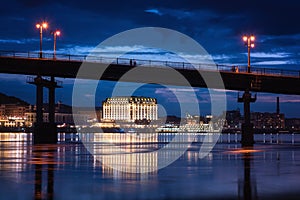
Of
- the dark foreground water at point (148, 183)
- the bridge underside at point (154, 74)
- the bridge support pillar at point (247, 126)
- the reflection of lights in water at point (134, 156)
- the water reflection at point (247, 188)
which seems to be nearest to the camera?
the water reflection at point (247, 188)

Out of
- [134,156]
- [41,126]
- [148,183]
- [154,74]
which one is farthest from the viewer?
[154,74]

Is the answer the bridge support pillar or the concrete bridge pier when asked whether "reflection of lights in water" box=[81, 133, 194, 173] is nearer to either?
the concrete bridge pier

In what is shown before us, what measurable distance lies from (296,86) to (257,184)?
69832 mm

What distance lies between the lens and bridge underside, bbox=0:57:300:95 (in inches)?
3295

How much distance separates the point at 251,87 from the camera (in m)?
90.4

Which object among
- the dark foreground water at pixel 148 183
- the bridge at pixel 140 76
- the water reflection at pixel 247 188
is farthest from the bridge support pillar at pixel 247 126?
the water reflection at pixel 247 188

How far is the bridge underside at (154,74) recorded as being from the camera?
8369 cm

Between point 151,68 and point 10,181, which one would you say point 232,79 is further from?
point 10,181

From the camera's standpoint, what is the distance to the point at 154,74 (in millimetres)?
89688

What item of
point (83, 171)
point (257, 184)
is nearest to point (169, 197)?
point (257, 184)

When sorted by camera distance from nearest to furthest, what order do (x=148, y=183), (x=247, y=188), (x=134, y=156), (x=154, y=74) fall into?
(x=247, y=188)
(x=148, y=183)
(x=134, y=156)
(x=154, y=74)

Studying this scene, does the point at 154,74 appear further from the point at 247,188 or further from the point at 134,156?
the point at 247,188

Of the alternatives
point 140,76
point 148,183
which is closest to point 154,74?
point 140,76

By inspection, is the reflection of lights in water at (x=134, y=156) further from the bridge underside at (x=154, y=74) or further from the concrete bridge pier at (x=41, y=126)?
the bridge underside at (x=154, y=74)
